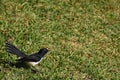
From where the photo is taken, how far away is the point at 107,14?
12.4m

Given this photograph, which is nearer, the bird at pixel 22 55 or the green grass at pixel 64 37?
the bird at pixel 22 55

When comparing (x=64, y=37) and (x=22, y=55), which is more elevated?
(x=22, y=55)

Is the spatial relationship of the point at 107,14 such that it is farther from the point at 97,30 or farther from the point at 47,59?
the point at 47,59

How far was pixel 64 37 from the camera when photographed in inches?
396

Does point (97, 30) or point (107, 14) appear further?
point (107, 14)

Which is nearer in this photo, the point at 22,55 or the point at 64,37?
the point at 22,55

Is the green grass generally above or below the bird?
below

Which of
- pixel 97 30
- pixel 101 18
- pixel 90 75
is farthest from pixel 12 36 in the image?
pixel 101 18

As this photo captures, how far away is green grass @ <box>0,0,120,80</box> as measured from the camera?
8398 mm

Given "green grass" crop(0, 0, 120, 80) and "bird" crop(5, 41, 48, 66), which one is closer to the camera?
"bird" crop(5, 41, 48, 66)

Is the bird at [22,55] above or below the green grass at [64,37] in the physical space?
above

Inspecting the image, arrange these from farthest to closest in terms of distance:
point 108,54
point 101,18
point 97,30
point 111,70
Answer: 1. point 101,18
2. point 97,30
3. point 108,54
4. point 111,70

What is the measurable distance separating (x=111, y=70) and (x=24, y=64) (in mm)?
2496

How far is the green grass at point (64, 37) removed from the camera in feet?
27.6
